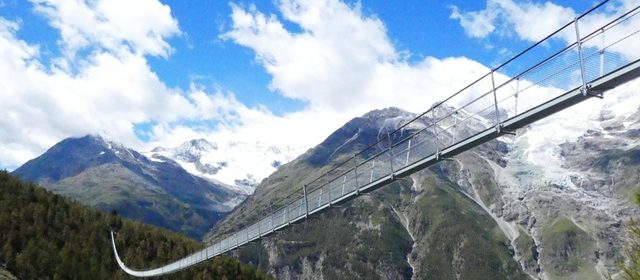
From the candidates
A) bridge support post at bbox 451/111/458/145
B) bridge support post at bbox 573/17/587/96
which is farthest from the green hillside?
bridge support post at bbox 573/17/587/96

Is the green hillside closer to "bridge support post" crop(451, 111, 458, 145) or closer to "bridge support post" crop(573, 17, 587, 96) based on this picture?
"bridge support post" crop(451, 111, 458, 145)

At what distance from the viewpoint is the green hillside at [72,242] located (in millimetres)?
114312

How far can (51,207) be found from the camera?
143000 millimetres

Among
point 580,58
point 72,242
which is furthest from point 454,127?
point 72,242

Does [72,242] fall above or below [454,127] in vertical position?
below

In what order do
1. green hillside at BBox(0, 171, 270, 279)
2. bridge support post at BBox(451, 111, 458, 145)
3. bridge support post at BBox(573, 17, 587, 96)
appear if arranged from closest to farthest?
1. bridge support post at BBox(573, 17, 587, 96)
2. bridge support post at BBox(451, 111, 458, 145)
3. green hillside at BBox(0, 171, 270, 279)

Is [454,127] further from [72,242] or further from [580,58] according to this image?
[72,242]

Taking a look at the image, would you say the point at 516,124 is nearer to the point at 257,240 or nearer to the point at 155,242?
the point at 257,240

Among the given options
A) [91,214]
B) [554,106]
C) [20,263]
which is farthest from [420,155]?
[91,214]

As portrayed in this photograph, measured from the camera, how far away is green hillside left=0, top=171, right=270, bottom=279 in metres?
114

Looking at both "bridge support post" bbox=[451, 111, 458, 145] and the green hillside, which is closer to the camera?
"bridge support post" bbox=[451, 111, 458, 145]

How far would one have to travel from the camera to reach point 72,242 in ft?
429

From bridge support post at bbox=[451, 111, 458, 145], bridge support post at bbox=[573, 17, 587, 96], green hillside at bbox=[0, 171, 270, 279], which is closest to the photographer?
bridge support post at bbox=[573, 17, 587, 96]

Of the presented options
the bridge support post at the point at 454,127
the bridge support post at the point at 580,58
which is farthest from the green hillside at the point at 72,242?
the bridge support post at the point at 580,58
